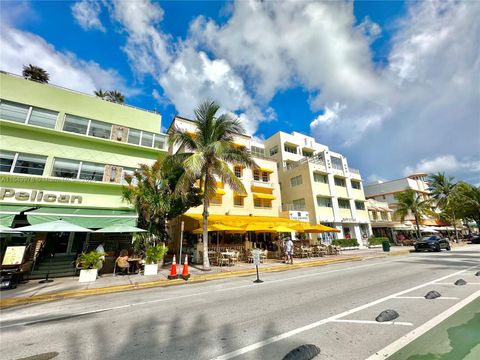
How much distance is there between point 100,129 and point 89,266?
455 inches

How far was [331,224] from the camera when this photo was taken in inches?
1248

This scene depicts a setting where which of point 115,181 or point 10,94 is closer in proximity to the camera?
point 10,94

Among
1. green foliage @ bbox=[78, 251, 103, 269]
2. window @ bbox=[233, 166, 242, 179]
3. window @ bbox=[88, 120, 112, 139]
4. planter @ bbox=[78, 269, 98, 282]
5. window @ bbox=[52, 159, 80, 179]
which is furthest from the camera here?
window @ bbox=[233, 166, 242, 179]

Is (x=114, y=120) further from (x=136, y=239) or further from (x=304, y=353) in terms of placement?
(x=304, y=353)

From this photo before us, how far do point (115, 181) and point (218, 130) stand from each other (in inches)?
368

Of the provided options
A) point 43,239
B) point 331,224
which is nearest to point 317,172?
point 331,224

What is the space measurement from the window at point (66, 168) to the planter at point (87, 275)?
27.1 feet

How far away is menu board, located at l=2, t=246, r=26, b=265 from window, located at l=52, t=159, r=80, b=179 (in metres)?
6.82

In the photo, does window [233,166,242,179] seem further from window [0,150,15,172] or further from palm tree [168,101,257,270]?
window [0,150,15,172]

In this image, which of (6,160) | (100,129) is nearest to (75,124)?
(100,129)

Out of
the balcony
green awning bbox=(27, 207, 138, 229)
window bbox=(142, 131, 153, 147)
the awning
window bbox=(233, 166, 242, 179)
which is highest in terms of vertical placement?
window bbox=(142, 131, 153, 147)

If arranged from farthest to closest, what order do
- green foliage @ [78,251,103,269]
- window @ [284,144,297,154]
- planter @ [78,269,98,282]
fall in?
window @ [284,144,297,154], green foliage @ [78,251,103,269], planter @ [78,269,98,282]

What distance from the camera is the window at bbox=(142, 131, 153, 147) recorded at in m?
20.1

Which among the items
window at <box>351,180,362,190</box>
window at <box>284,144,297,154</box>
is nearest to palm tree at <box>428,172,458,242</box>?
window at <box>351,180,362,190</box>
